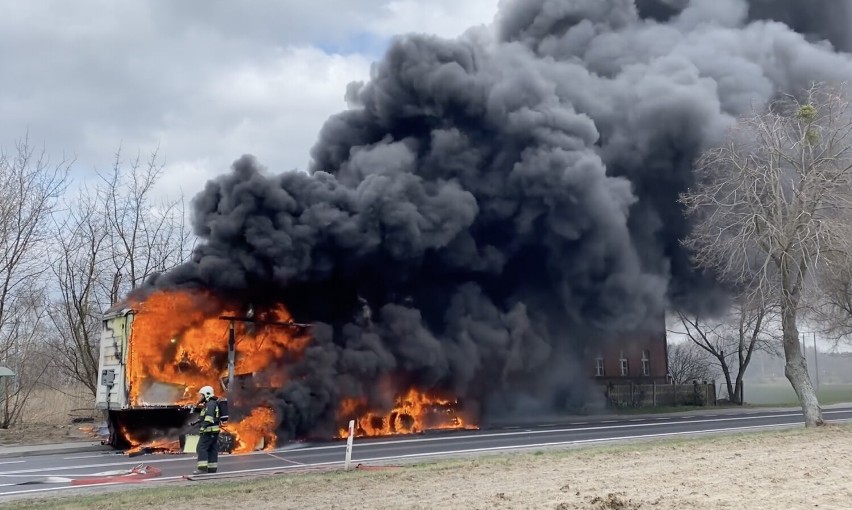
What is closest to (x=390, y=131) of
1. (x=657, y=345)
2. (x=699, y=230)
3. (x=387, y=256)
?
(x=387, y=256)

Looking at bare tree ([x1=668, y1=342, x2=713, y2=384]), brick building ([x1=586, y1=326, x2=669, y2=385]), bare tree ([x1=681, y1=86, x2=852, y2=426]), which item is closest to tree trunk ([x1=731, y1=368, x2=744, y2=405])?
brick building ([x1=586, y1=326, x2=669, y2=385])

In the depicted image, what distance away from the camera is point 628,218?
29266 millimetres

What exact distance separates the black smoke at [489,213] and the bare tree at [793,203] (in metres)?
6.49

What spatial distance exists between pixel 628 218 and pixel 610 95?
4.85m

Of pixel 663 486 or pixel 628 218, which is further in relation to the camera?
pixel 628 218

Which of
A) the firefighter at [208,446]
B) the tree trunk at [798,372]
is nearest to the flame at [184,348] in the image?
the firefighter at [208,446]

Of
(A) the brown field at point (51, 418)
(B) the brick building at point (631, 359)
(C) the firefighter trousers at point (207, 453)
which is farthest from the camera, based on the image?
(B) the brick building at point (631, 359)

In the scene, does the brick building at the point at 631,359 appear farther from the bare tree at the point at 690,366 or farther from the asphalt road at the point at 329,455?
the asphalt road at the point at 329,455

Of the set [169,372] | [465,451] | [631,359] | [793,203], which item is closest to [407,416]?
[465,451]

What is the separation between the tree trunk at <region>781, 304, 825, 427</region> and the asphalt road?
2069mm

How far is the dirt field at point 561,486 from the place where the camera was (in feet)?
28.7

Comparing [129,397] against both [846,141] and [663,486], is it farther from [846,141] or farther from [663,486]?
[846,141]

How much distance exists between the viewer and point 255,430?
1780 cm

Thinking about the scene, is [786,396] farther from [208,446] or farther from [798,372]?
[208,446]
